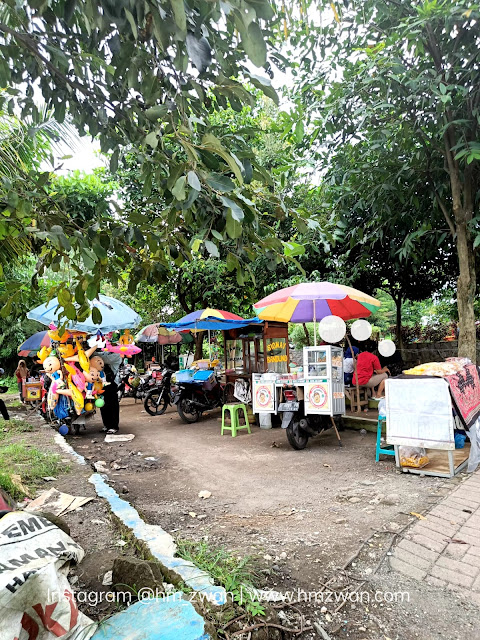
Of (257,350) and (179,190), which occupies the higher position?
(179,190)

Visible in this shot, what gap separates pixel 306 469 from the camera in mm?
5137

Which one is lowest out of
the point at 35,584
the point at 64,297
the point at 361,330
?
the point at 35,584

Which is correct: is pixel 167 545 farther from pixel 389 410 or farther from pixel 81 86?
pixel 389 410

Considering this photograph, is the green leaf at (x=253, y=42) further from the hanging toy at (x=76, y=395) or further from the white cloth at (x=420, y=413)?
the hanging toy at (x=76, y=395)

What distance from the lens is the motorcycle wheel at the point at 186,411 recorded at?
A: 890 centimetres

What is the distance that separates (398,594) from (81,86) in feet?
10.9

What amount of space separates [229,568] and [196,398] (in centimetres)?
656

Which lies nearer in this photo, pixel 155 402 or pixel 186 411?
pixel 186 411

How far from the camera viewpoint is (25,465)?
4.64 m

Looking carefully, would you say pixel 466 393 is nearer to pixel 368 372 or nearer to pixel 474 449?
pixel 474 449

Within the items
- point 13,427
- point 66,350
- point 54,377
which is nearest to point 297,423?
point 66,350

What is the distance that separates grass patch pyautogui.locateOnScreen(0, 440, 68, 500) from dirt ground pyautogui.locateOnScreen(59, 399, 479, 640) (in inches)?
27.9

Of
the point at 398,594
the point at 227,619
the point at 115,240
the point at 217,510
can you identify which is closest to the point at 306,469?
the point at 217,510

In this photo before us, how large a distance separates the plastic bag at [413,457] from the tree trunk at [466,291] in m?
1.88
